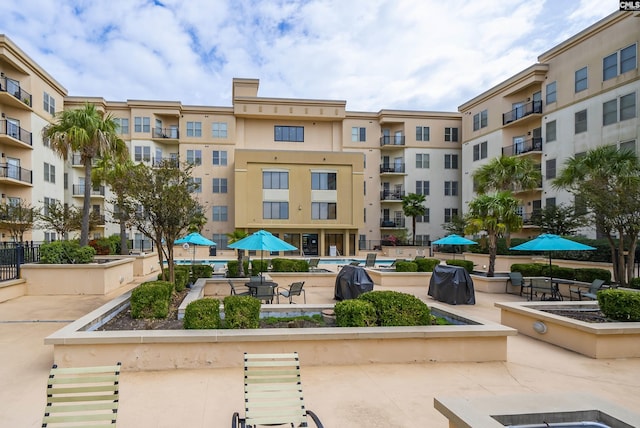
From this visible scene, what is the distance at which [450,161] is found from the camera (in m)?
43.0

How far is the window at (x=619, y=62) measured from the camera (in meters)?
23.0

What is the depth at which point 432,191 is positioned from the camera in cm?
4272

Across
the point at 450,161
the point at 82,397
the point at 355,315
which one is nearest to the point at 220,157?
the point at 450,161

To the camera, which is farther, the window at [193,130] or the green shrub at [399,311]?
the window at [193,130]

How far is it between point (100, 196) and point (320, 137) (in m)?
22.9

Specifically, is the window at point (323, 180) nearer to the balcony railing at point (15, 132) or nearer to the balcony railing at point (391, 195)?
the balcony railing at point (391, 195)

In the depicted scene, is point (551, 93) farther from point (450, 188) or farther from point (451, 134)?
point (450, 188)

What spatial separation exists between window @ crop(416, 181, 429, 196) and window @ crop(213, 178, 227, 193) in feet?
69.2

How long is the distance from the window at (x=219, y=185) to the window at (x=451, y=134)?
25.0 meters

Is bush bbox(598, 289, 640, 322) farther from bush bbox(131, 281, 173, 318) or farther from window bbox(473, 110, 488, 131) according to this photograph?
window bbox(473, 110, 488, 131)

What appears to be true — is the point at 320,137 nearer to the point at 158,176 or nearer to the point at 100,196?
the point at 100,196

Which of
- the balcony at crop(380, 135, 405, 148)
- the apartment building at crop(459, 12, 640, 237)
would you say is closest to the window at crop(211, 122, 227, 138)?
the balcony at crop(380, 135, 405, 148)

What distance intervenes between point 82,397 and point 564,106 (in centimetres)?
3312

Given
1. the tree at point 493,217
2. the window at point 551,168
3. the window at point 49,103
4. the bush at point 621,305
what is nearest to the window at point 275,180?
the window at point 49,103
